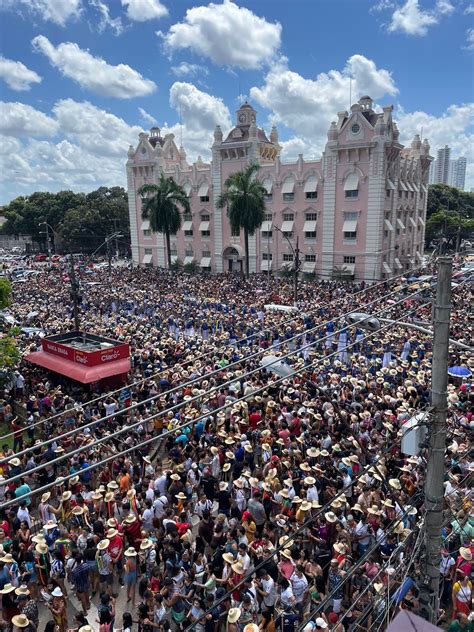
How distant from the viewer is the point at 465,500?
27.7 feet

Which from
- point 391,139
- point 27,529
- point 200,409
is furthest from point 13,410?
point 391,139

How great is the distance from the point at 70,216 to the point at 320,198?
49.2m

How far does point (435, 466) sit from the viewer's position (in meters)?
5.50

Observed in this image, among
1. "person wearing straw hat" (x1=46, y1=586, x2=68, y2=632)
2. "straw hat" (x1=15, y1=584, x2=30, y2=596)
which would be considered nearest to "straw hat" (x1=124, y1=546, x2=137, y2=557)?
"person wearing straw hat" (x1=46, y1=586, x2=68, y2=632)

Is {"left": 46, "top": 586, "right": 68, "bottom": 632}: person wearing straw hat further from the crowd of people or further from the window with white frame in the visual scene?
the window with white frame

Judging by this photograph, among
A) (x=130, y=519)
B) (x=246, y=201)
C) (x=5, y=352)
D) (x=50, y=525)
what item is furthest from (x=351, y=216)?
(x=50, y=525)

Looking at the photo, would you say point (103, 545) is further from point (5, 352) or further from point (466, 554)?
point (5, 352)

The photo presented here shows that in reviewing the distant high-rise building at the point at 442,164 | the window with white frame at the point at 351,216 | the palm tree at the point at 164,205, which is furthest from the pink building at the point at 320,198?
the distant high-rise building at the point at 442,164

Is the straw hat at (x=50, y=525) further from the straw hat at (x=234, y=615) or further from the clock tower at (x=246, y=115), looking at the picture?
the clock tower at (x=246, y=115)

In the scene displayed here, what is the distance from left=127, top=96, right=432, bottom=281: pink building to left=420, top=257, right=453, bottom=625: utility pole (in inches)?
1440

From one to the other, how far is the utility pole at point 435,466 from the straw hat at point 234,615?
8.15 ft

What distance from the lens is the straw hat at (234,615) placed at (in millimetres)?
6402

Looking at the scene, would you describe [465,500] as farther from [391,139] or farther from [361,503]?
[391,139]

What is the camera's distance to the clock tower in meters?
49.9
